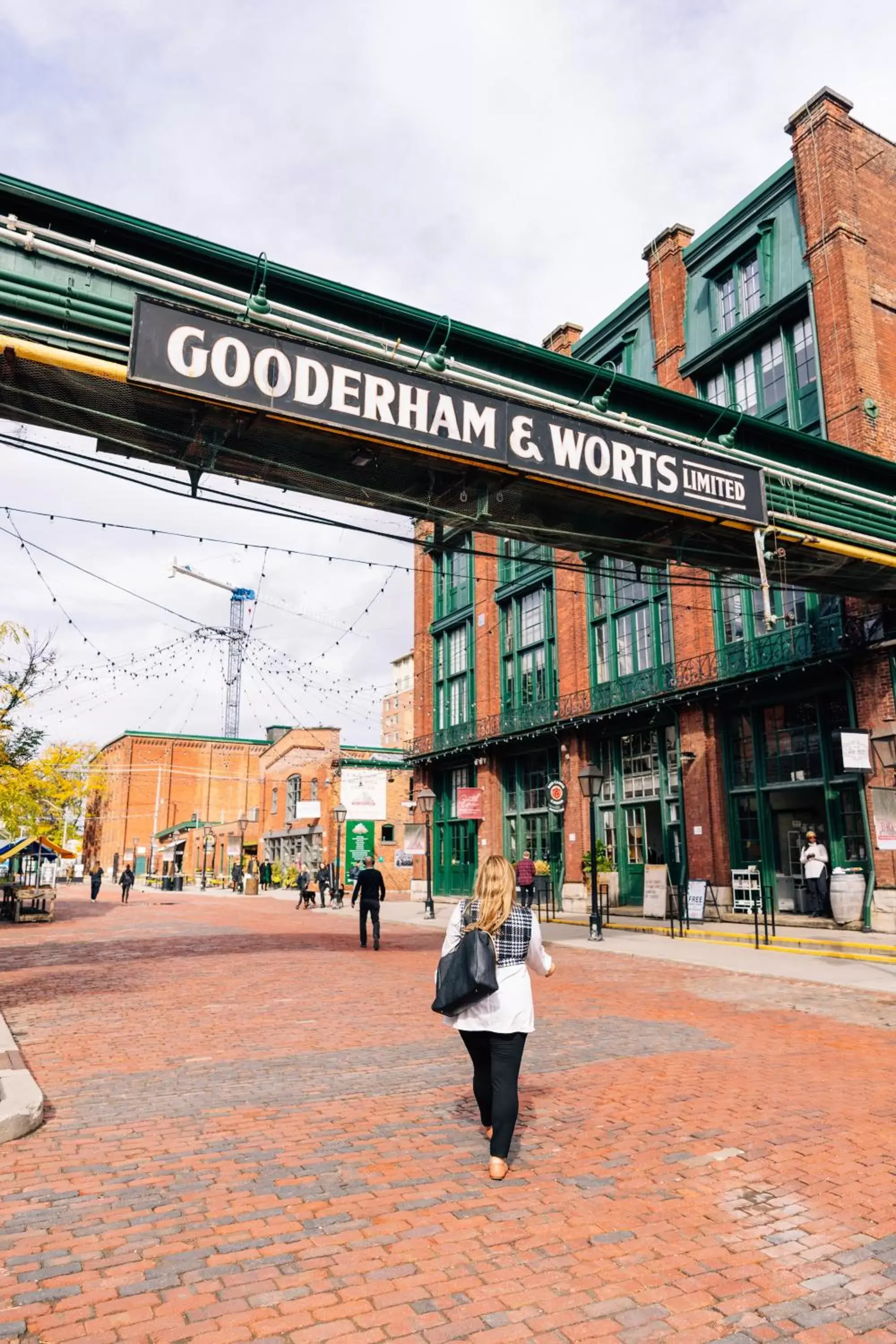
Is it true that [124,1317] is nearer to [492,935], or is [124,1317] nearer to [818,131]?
[492,935]

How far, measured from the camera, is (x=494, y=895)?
4.93 meters

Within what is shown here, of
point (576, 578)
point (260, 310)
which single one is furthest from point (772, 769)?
point (260, 310)

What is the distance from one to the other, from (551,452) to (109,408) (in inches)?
187

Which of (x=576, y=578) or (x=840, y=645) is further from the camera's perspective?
(x=576, y=578)

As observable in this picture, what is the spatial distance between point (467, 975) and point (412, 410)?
6353 millimetres

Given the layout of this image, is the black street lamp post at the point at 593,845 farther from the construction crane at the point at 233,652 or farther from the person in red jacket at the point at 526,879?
the construction crane at the point at 233,652

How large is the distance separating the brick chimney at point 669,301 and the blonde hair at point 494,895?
2051 cm

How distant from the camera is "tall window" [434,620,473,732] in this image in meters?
32.7

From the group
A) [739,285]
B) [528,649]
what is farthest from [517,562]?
[739,285]

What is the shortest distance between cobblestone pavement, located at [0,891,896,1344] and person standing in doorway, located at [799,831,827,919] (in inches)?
322

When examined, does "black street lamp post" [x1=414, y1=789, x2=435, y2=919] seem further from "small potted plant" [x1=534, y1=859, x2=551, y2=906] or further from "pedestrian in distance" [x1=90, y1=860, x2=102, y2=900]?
"pedestrian in distance" [x1=90, y1=860, x2=102, y2=900]

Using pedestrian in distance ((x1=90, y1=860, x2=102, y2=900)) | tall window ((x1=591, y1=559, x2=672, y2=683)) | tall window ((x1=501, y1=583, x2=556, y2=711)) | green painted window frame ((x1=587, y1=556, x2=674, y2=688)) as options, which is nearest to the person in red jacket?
green painted window frame ((x1=587, y1=556, x2=674, y2=688))

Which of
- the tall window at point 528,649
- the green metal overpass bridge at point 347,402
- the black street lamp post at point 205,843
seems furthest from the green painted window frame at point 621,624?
the black street lamp post at point 205,843

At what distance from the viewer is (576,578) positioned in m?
26.5
